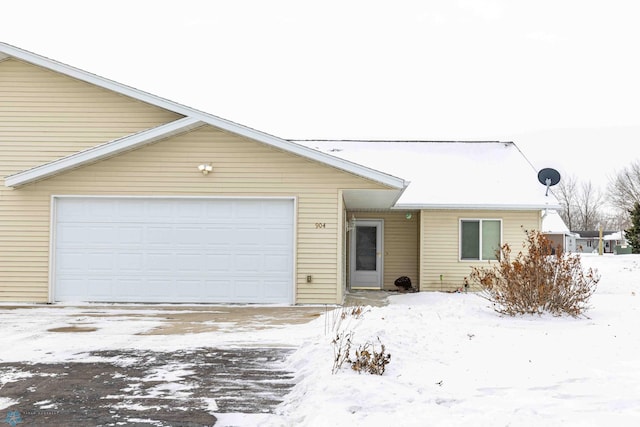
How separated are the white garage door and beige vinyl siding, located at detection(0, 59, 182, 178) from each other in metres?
1.79

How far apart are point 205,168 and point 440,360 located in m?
7.35

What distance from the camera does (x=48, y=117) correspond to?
12930 mm

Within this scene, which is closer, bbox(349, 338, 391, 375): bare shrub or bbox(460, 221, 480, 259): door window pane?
bbox(349, 338, 391, 375): bare shrub

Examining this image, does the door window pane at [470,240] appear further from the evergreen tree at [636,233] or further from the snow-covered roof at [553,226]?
the snow-covered roof at [553,226]

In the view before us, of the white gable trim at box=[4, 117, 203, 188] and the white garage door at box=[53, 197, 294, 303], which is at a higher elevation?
the white gable trim at box=[4, 117, 203, 188]

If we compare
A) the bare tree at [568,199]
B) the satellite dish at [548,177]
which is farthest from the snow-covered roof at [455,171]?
the bare tree at [568,199]

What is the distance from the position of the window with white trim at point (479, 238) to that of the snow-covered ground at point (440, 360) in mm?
5501

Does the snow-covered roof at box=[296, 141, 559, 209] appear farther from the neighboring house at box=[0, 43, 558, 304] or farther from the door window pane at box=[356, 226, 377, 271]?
the neighboring house at box=[0, 43, 558, 304]

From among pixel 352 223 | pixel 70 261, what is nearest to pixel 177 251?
pixel 70 261

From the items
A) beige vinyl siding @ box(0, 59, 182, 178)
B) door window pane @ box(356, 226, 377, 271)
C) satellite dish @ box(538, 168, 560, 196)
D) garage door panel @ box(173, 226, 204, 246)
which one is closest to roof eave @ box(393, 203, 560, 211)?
door window pane @ box(356, 226, 377, 271)

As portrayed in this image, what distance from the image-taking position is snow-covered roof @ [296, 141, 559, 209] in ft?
50.1

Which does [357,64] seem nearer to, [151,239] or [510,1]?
[510,1]

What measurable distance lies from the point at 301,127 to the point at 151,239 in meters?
44.3

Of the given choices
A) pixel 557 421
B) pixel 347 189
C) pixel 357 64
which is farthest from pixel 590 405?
pixel 357 64
